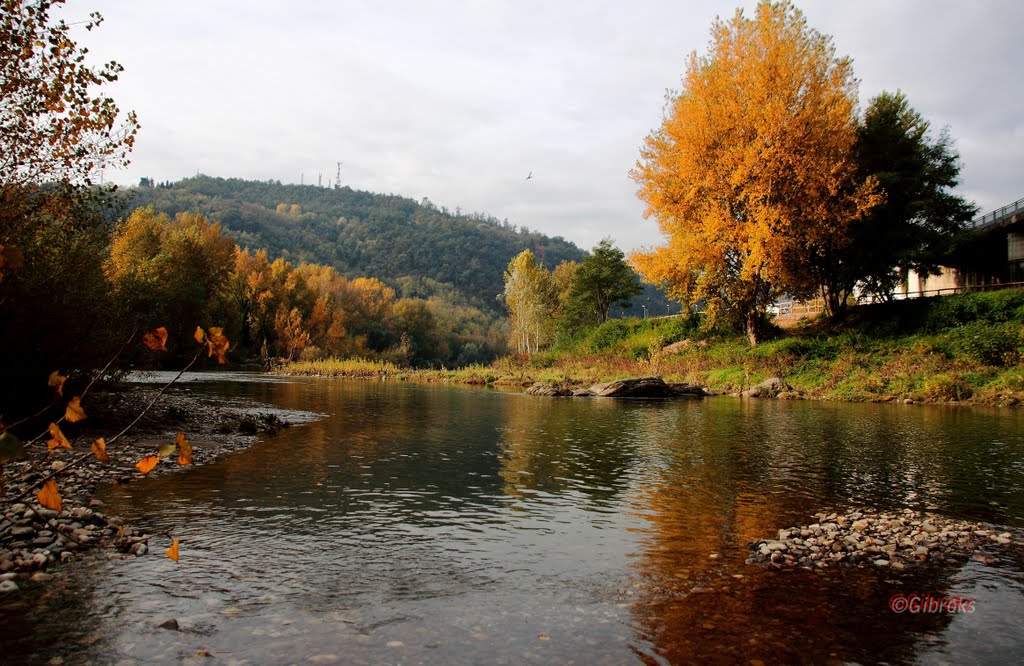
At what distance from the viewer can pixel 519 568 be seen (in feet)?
19.4

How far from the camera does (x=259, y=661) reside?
396cm

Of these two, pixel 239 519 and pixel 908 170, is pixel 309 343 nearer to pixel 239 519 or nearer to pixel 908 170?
pixel 908 170

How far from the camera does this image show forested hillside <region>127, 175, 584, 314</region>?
4432 inches

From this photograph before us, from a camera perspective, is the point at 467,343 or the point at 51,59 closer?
the point at 51,59

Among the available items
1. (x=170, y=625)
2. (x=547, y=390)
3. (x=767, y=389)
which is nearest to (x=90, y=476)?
(x=170, y=625)

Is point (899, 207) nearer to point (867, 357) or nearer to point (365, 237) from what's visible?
point (867, 357)

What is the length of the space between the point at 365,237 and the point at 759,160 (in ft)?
386

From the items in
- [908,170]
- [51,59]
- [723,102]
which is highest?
[723,102]

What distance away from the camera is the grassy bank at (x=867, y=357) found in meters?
23.5

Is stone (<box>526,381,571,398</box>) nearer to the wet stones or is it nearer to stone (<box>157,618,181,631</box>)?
the wet stones

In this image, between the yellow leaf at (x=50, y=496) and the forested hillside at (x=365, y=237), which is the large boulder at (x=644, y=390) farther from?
the forested hillside at (x=365, y=237)

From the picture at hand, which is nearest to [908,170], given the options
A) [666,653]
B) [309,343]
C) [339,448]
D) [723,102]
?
[723,102]

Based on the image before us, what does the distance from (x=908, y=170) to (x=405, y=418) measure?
29.1 m

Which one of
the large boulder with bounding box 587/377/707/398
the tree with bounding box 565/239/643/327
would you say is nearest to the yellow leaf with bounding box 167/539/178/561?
the large boulder with bounding box 587/377/707/398
